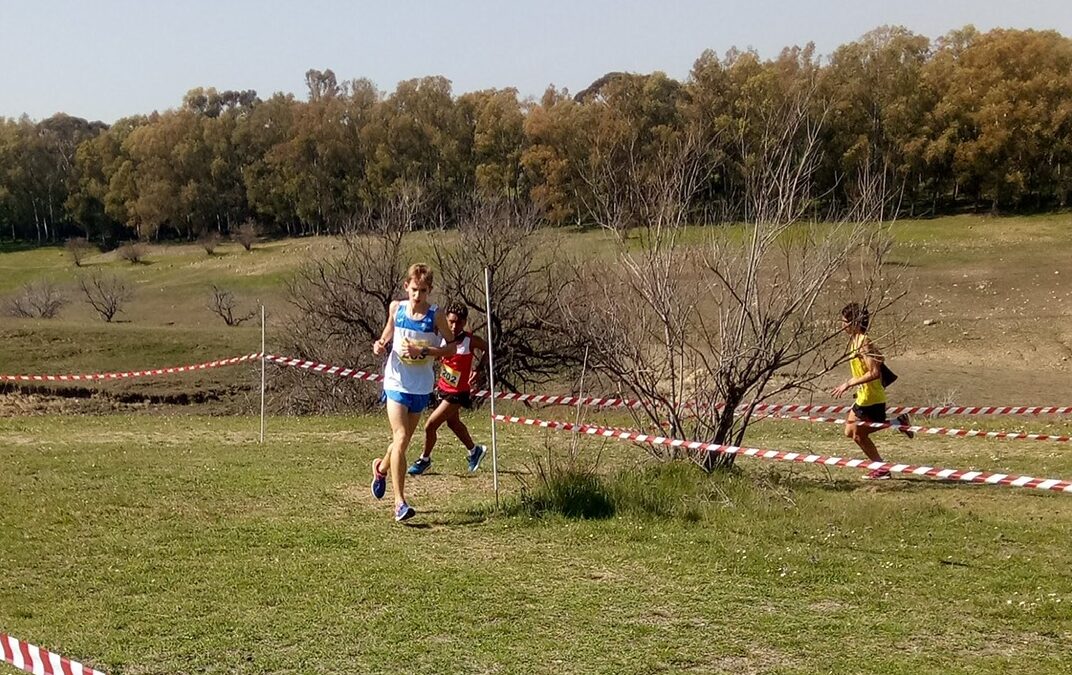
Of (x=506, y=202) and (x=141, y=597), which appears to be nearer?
(x=141, y=597)

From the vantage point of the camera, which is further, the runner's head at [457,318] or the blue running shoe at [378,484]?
the runner's head at [457,318]

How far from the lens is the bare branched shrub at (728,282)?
340 inches

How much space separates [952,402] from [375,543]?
14.7 meters

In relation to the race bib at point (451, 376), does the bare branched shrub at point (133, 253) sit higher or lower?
lower

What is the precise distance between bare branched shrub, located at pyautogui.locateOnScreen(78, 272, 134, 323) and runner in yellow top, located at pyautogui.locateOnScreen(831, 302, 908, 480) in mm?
39019

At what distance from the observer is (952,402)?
18.7m

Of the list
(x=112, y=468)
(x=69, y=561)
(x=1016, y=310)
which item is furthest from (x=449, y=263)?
(x=1016, y=310)

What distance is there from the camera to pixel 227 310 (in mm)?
41688

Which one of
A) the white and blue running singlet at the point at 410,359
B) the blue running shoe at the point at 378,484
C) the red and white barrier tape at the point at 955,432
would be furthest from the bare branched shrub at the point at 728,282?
the blue running shoe at the point at 378,484

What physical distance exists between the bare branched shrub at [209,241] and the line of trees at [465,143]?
2843 millimetres

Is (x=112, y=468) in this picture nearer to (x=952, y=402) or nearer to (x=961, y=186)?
(x=952, y=402)

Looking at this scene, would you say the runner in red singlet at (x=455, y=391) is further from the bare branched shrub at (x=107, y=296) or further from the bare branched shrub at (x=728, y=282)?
the bare branched shrub at (x=107, y=296)

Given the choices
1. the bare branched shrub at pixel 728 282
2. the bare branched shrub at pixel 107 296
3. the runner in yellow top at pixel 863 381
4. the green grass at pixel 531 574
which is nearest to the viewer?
the green grass at pixel 531 574

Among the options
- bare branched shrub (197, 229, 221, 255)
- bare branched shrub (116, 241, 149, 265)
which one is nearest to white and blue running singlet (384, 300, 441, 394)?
bare branched shrub (197, 229, 221, 255)
